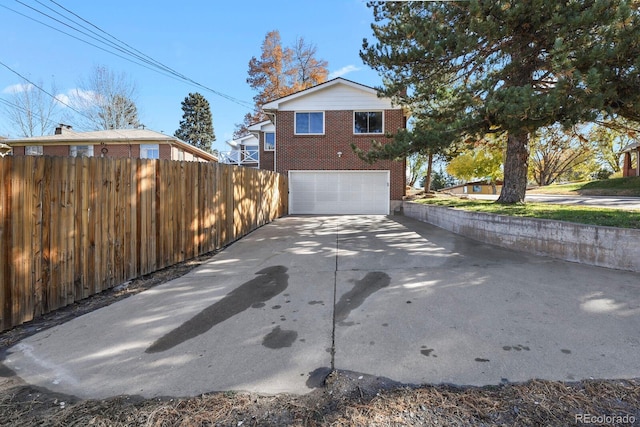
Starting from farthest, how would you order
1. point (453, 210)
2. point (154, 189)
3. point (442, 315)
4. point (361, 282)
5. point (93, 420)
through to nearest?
point (453, 210)
point (154, 189)
point (361, 282)
point (442, 315)
point (93, 420)

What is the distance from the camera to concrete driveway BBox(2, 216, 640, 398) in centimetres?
249

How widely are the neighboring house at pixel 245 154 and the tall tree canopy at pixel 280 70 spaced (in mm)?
4430

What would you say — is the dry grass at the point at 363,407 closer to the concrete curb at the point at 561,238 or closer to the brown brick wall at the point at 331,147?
the concrete curb at the point at 561,238

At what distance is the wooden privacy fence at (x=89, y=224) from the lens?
3.31m

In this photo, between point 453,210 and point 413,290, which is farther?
point 453,210

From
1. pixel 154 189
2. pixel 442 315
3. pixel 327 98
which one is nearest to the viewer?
pixel 442 315

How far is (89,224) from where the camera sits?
417 centimetres

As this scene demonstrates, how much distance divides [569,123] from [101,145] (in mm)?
24163

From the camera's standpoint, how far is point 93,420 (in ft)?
6.66

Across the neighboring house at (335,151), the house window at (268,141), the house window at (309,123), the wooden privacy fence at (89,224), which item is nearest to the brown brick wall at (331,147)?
the neighboring house at (335,151)

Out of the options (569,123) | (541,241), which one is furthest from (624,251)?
(569,123)

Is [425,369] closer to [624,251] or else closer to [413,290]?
[413,290]

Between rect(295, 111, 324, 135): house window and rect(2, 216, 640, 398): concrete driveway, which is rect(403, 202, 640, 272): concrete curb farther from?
rect(295, 111, 324, 135): house window

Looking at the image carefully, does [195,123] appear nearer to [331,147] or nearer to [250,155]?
[250,155]
